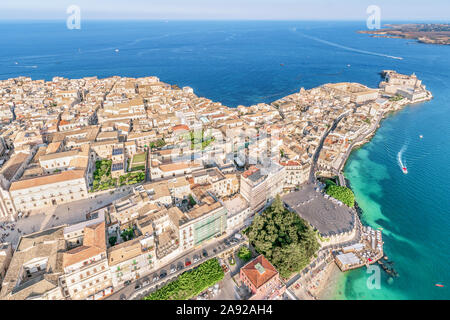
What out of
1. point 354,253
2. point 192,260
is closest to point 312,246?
point 354,253

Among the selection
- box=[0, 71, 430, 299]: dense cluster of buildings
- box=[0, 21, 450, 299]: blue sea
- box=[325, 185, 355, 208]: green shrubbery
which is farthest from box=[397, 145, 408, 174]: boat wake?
box=[325, 185, 355, 208]: green shrubbery

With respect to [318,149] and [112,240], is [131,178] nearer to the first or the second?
[112,240]

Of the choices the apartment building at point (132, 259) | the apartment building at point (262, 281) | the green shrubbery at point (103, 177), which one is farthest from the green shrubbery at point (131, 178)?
the apartment building at point (262, 281)

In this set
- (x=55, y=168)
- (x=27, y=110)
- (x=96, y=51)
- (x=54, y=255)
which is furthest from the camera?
(x=96, y=51)

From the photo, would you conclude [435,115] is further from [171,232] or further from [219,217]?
[171,232]

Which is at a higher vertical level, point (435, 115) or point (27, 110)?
point (27, 110)

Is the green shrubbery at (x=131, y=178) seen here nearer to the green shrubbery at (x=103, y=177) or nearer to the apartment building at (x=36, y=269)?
the green shrubbery at (x=103, y=177)
